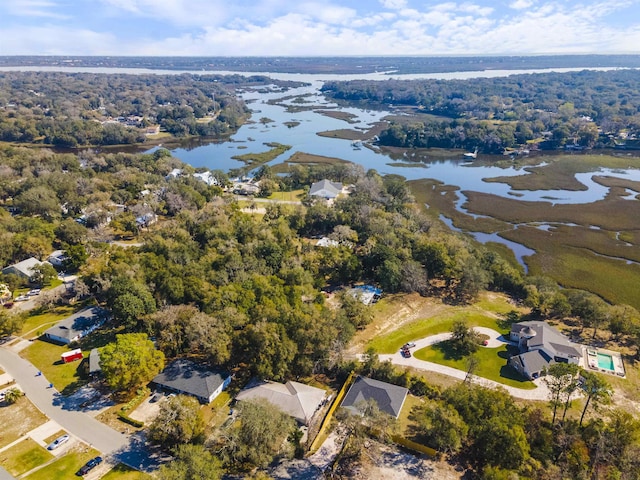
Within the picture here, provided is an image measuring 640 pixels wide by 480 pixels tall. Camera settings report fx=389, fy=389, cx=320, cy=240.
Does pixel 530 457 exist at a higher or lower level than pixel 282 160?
lower

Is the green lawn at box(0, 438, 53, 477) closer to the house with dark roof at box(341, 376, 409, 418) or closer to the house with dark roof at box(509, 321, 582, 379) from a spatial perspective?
the house with dark roof at box(341, 376, 409, 418)

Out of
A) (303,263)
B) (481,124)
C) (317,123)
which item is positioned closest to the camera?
(303,263)

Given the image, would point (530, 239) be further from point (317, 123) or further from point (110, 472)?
point (317, 123)

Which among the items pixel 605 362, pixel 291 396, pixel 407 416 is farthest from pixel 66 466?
pixel 605 362

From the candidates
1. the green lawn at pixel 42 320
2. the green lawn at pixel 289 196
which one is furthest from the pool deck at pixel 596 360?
the green lawn at pixel 289 196

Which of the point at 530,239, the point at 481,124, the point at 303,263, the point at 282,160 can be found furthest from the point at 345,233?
the point at 481,124

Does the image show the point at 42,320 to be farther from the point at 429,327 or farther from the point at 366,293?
the point at 429,327

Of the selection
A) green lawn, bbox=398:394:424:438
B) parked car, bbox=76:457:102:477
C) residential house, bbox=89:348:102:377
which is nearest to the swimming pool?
green lawn, bbox=398:394:424:438

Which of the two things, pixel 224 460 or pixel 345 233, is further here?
pixel 345 233
